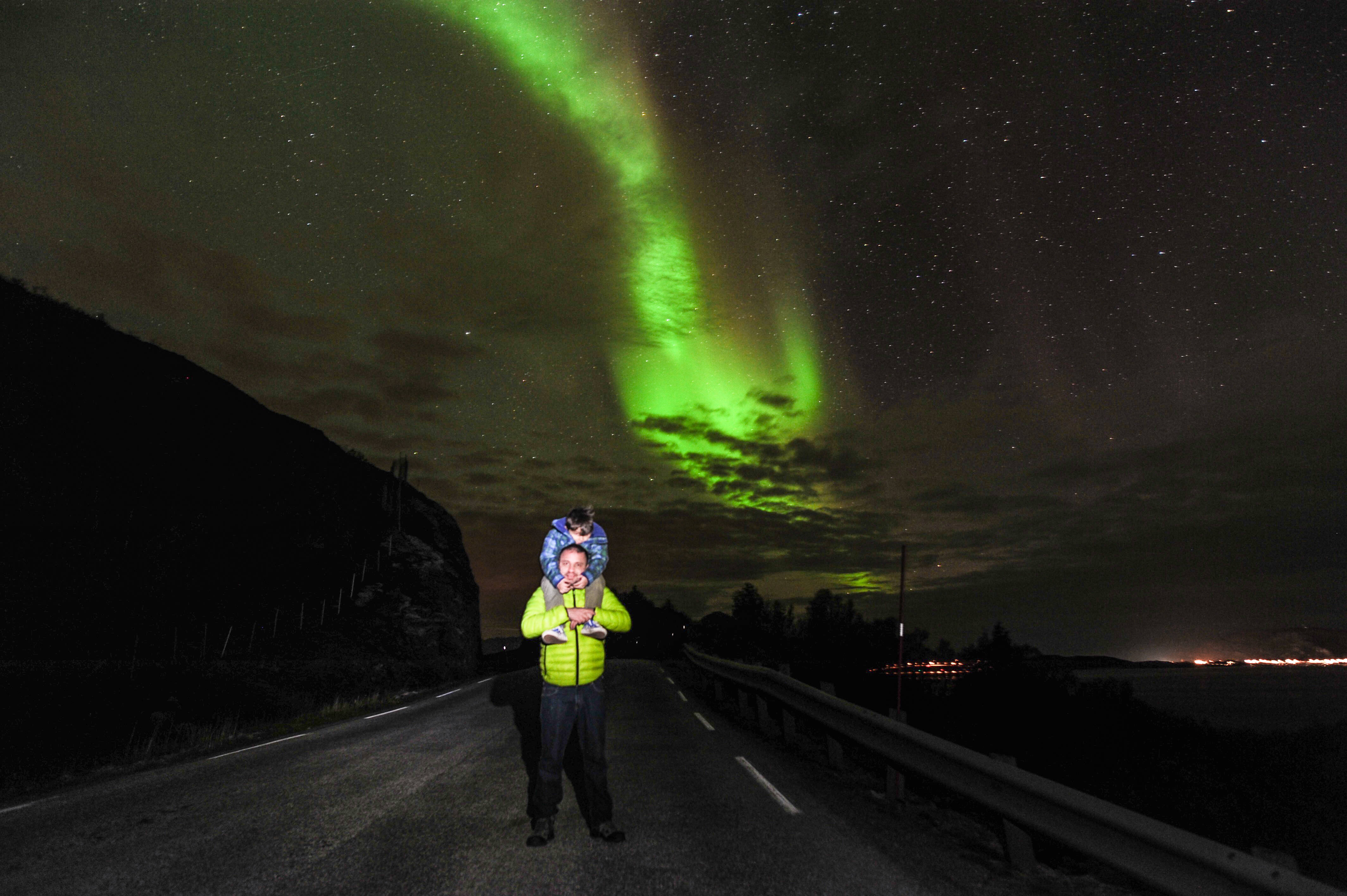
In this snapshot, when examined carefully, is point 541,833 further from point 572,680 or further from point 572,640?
point 572,640

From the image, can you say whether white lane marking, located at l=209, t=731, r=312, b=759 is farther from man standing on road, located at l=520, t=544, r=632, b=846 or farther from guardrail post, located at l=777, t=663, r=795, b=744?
guardrail post, located at l=777, t=663, r=795, b=744

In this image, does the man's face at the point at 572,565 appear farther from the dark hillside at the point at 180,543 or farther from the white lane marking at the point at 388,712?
the dark hillside at the point at 180,543

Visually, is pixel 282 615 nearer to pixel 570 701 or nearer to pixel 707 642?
pixel 707 642

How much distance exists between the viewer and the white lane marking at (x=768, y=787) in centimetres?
645

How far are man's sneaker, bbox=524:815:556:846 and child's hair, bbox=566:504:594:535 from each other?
1928 millimetres

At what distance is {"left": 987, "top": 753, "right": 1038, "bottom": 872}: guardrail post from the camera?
4.98 meters

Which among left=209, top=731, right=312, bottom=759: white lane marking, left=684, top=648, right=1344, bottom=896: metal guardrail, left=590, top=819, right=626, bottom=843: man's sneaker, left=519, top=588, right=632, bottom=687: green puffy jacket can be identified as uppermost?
left=519, top=588, right=632, bottom=687: green puffy jacket

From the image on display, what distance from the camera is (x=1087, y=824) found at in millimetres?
4043

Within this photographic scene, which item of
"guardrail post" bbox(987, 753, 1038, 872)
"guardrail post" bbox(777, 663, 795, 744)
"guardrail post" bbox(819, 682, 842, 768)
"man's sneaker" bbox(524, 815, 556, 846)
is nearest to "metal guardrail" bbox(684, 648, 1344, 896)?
"guardrail post" bbox(987, 753, 1038, 872)

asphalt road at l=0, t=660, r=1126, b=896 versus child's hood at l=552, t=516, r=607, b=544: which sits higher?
child's hood at l=552, t=516, r=607, b=544

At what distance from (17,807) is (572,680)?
17.9 ft

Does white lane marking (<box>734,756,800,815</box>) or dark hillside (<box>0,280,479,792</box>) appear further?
dark hillside (<box>0,280,479,792</box>)

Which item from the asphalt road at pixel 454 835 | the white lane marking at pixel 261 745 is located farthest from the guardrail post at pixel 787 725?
the white lane marking at pixel 261 745

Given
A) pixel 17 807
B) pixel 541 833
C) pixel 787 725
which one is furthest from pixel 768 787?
pixel 17 807
